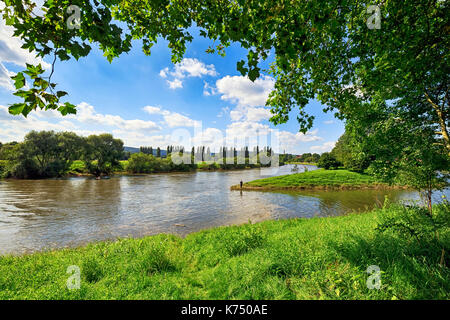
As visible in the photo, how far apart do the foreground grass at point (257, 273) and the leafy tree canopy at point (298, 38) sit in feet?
12.3

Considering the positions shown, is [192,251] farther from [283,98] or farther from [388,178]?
[388,178]

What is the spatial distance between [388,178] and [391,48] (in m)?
4.95

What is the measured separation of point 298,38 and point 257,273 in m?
5.03

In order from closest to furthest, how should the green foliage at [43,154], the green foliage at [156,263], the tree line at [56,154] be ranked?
the green foliage at [156,263] < the green foliage at [43,154] < the tree line at [56,154]

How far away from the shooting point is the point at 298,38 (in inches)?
118

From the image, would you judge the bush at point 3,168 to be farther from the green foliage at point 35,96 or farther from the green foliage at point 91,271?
the green foliage at point 35,96

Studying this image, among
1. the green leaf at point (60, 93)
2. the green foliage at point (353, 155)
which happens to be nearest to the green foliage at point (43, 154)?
the green leaf at point (60, 93)

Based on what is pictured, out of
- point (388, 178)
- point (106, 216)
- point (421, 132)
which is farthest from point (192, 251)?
point (106, 216)

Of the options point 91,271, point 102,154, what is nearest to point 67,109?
point 91,271

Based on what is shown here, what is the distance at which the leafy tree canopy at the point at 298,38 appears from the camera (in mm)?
2398

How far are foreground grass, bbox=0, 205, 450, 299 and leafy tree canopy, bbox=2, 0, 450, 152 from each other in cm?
374

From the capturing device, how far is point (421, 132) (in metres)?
5.83

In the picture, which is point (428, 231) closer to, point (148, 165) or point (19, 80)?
point (19, 80)

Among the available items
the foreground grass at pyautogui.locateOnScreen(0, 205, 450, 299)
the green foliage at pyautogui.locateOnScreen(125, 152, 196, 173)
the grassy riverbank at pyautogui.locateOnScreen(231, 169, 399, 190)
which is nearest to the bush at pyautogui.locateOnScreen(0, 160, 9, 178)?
the green foliage at pyautogui.locateOnScreen(125, 152, 196, 173)
